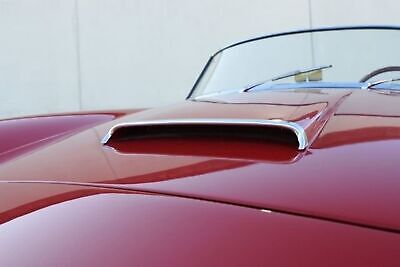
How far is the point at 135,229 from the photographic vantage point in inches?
34.8

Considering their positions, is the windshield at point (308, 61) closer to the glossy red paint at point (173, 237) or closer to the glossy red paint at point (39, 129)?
the glossy red paint at point (39, 129)

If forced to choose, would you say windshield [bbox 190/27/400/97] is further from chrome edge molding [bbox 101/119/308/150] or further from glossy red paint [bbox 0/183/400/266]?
glossy red paint [bbox 0/183/400/266]

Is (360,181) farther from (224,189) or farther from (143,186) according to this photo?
(143,186)

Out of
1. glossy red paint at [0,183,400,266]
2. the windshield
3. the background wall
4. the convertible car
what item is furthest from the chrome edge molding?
the background wall

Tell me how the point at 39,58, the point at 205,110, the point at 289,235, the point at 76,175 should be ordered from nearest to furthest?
the point at 289,235, the point at 76,175, the point at 205,110, the point at 39,58

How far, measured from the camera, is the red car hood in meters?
0.91

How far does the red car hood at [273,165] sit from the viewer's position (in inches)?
35.8

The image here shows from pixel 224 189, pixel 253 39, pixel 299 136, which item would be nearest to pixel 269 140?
pixel 299 136

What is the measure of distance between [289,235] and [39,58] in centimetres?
662

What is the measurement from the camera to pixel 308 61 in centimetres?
242

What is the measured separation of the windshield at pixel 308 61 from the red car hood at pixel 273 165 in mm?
755

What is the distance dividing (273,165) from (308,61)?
1433 millimetres

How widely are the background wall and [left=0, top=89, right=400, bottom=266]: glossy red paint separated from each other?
5.60 meters

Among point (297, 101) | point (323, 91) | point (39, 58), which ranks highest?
point (39, 58)
